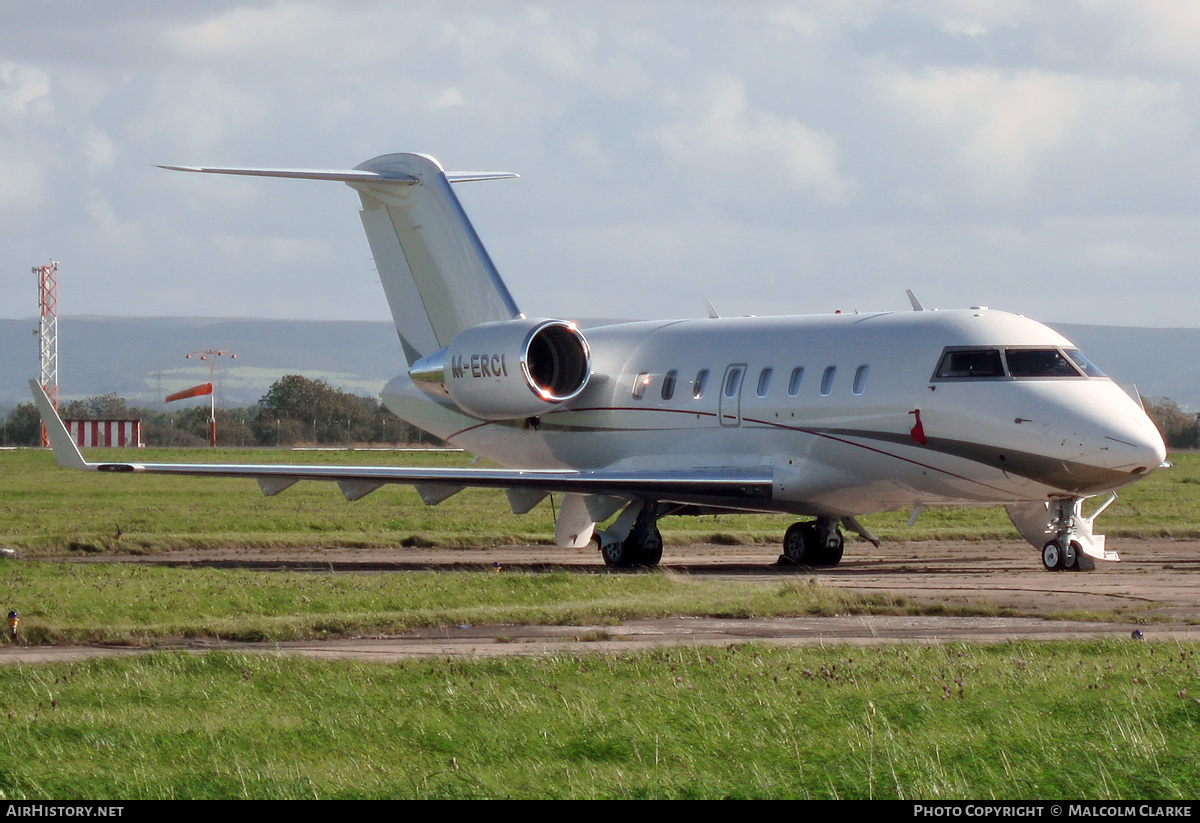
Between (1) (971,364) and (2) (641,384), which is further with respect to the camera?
(2) (641,384)

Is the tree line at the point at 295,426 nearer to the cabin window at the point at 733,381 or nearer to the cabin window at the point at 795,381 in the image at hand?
the cabin window at the point at 733,381

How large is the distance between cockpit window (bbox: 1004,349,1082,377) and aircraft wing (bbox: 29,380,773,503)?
4025 millimetres

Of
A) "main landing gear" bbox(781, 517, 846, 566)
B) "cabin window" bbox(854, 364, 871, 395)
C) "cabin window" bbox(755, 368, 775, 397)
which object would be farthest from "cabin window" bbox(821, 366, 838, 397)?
"main landing gear" bbox(781, 517, 846, 566)

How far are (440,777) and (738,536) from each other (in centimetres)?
2336

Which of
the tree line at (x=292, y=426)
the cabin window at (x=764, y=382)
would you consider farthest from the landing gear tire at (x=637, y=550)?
the tree line at (x=292, y=426)

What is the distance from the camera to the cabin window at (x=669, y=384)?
26031mm

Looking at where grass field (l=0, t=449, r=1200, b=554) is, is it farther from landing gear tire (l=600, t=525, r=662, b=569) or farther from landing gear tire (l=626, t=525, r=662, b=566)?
landing gear tire (l=626, t=525, r=662, b=566)

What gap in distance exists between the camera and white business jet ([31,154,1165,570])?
71.1ft

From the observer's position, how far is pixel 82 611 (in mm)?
16172

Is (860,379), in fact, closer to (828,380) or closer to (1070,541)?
(828,380)

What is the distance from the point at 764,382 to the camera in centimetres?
2456

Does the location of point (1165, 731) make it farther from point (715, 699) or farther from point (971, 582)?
point (971, 582)

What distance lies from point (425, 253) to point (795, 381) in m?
8.47

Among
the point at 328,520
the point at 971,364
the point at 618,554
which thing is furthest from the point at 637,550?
the point at 328,520
